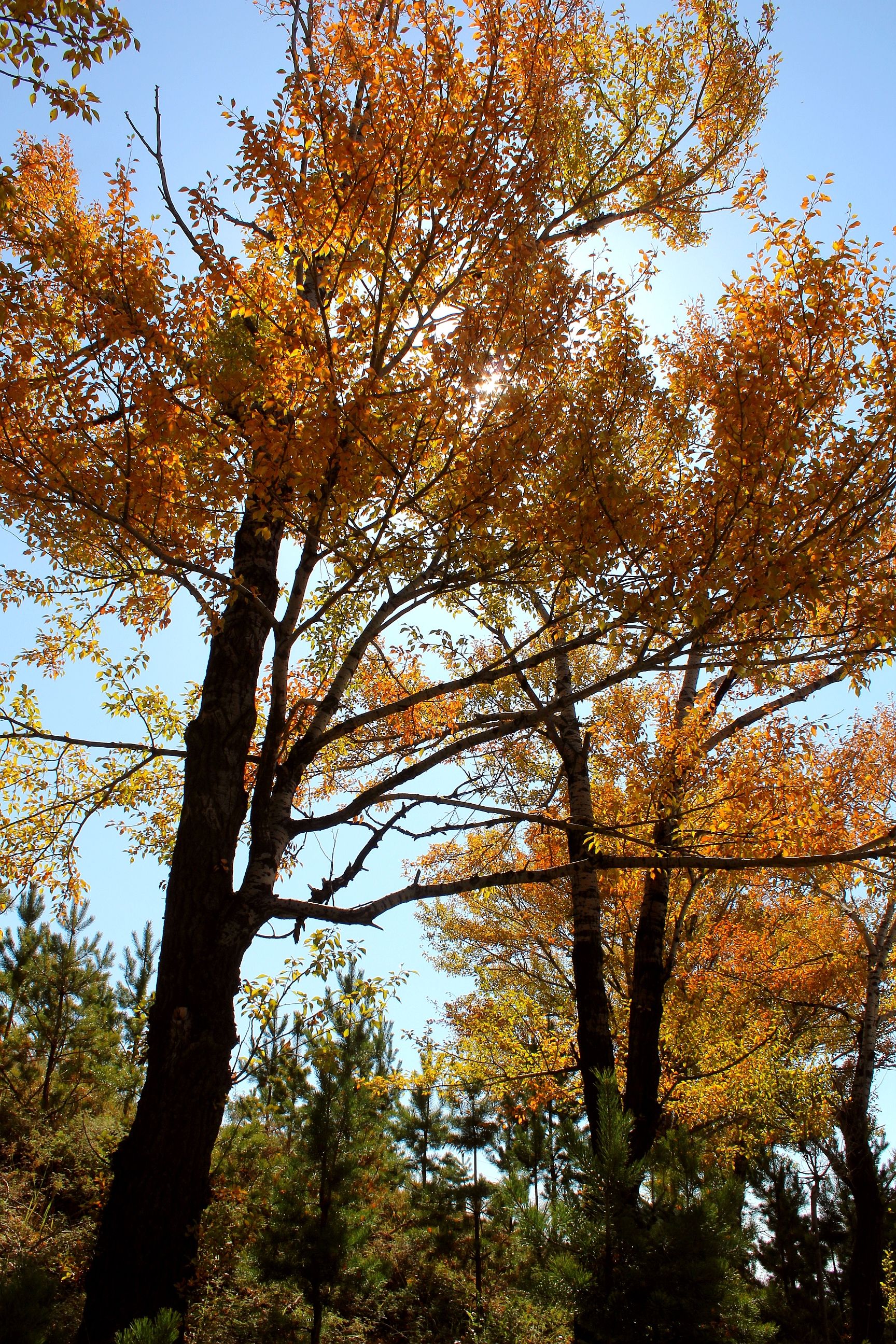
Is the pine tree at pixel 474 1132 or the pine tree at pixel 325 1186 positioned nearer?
the pine tree at pixel 325 1186

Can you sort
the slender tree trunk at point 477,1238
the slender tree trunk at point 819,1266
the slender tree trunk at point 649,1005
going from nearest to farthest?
the slender tree trunk at point 649,1005 < the slender tree trunk at point 477,1238 < the slender tree trunk at point 819,1266

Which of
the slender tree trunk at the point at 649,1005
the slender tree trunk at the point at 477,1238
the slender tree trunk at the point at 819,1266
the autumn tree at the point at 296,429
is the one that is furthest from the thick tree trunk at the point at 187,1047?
the slender tree trunk at the point at 819,1266

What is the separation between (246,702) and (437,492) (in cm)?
184

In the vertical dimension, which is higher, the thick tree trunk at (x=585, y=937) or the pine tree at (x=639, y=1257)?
the thick tree trunk at (x=585, y=937)

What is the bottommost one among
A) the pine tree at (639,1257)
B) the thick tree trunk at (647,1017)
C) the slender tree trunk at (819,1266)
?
the slender tree trunk at (819,1266)

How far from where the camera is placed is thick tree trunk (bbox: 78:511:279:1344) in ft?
11.2

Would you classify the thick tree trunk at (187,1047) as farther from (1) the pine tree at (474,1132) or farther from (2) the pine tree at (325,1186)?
(1) the pine tree at (474,1132)

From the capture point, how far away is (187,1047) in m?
3.78

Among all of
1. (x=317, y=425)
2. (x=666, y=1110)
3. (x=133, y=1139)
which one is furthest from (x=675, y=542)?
(x=666, y=1110)

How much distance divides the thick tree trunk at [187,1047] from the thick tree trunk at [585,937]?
2.37 metres

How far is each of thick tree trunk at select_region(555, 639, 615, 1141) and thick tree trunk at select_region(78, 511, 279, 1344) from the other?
2.37 meters

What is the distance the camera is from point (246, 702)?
489cm

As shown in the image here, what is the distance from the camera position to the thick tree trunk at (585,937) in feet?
19.9

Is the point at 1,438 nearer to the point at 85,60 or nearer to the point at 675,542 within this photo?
the point at 85,60
